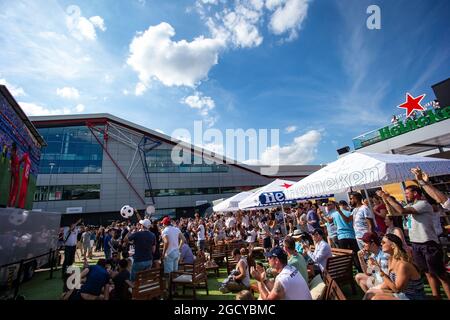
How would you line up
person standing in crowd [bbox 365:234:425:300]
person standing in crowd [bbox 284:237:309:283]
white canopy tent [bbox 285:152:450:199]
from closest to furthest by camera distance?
1. person standing in crowd [bbox 365:234:425:300]
2. person standing in crowd [bbox 284:237:309:283]
3. white canopy tent [bbox 285:152:450:199]

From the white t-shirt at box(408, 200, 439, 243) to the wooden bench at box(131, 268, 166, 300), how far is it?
5.11m

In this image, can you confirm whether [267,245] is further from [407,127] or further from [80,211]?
[80,211]

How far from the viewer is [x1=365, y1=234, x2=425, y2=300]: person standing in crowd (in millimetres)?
2832

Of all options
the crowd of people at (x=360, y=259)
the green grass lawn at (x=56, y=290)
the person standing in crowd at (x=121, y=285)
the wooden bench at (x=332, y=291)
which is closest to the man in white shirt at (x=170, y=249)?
the crowd of people at (x=360, y=259)

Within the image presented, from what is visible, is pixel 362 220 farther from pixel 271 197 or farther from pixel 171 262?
pixel 171 262

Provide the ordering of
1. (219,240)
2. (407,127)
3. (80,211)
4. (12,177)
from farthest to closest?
(80,211)
(407,127)
(219,240)
(12,177)

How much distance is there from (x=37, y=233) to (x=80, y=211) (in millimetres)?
22877

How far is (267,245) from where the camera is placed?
8.31 metres

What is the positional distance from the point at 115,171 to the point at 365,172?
33.2 meters

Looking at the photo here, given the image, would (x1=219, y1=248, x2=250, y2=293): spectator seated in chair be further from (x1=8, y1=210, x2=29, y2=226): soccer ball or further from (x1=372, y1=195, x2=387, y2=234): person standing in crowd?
(x1=8, y1=210, x2=29, y2=226): soccer ball

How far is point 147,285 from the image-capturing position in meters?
4.54

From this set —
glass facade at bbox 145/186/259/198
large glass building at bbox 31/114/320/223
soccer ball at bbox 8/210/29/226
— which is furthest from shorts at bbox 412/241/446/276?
glass facade at bbox 145/186/259/198
